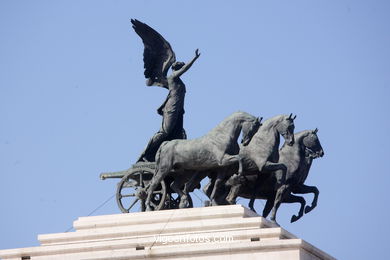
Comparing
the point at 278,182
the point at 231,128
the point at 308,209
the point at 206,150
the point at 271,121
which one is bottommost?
the point at 308,209

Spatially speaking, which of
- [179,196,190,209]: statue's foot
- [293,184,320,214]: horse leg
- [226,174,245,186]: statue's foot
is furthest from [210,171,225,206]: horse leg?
[293,184,320,214]: horse leg

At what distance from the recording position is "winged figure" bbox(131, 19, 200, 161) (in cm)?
6072

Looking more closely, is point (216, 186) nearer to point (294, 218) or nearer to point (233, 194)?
point (233, 194)

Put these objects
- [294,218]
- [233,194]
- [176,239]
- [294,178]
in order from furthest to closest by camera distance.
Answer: [294,218] → [294,178] → [233,194] → [176,239]

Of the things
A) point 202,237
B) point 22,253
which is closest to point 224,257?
point 202,237

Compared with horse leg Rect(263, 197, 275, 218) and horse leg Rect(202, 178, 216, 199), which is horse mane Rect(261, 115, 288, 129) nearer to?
horse leg Rect(202, 178, 216, 199)

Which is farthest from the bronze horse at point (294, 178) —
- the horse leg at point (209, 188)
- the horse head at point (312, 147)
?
the horse leg at point (209, 188)

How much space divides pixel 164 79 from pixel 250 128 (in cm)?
287

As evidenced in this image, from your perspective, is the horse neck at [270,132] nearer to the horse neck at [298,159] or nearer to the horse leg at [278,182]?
the horse leg at [278,182]

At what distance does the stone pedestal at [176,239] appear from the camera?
57688 mm

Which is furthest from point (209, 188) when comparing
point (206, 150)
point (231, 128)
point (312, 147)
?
point (312, 147)

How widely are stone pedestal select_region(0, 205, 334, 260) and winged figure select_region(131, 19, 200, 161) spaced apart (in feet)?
6.48

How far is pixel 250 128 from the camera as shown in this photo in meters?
59.3

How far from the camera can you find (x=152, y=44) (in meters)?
61.3
